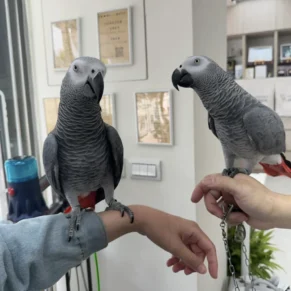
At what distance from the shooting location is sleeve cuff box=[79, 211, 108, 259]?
0.63 m

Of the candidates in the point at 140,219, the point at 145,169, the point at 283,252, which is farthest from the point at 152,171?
the point at 283,252

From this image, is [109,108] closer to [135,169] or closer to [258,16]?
[135,169]

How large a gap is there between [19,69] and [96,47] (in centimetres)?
39

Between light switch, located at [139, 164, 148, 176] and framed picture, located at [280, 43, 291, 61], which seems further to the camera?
framed picture, located at [280, 43, 291, 61]

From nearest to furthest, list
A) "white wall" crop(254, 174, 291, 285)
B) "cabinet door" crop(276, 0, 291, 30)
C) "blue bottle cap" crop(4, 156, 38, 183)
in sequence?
"blue bottle cap" crop(4, 156, 38, 183) → "white wall" crop(254, 174, 291, 285) → "cabinet door" crop(276, 0, 291, 30)

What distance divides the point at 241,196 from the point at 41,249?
0.41 m

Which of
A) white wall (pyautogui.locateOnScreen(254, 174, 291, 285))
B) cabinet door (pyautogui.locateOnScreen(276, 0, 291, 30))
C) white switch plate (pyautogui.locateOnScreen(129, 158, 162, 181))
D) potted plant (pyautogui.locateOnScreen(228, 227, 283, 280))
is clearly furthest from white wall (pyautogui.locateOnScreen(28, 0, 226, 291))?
cabinet door (pyautogui.locateOnScreen(276, 0, 291, 30))

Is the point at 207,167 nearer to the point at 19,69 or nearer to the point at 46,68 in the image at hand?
the point at 46,68

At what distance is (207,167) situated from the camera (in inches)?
49.9

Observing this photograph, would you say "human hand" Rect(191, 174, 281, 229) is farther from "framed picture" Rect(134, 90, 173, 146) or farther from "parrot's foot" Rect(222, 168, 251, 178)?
"framed picture" Rect(134, 90, 173, 146)

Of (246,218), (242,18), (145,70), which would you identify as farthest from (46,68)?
(242,18)

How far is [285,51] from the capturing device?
379 centimetres

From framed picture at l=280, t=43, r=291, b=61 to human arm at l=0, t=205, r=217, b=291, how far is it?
3.71 m

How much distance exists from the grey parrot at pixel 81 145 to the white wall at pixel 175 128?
1.45ft
